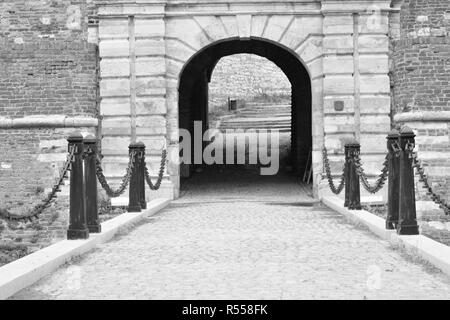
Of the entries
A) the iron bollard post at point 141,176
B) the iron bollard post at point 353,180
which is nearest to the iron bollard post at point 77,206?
the iron bollard post at point 141,176

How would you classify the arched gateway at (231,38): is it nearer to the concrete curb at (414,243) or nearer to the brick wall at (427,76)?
the brick wall at (427,76)

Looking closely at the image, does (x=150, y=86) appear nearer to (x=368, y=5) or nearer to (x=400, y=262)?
(x=368, y=5)

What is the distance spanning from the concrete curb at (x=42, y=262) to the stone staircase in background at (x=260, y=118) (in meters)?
20.0

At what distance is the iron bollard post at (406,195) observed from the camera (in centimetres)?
727

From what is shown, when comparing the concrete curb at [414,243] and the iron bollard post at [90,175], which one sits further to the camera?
the iron bollard post at [90,175]

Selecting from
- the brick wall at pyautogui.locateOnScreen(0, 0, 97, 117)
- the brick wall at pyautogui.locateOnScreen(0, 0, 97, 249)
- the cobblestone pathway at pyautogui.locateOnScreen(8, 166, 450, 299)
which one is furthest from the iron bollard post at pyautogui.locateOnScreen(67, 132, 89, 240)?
the brick wall at pyautogui.locateOnScreen(0, 0, 97, 117)

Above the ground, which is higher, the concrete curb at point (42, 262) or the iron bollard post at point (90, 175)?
the iron bollard post at point (90, 175)

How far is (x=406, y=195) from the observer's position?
7.26 m

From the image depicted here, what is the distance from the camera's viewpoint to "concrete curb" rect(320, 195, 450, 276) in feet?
19.6

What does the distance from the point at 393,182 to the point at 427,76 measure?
608 cm

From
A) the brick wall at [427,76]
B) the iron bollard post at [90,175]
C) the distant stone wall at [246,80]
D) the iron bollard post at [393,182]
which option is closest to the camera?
the iron bollard post at [393,182]

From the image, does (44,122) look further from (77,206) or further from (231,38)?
(77,206)

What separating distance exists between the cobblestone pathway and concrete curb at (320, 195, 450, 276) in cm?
10
